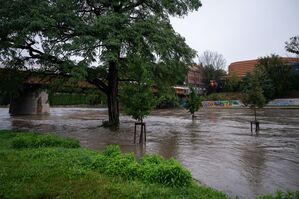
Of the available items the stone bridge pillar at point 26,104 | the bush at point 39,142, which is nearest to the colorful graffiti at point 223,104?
the stone bridge pillar at point 26,104

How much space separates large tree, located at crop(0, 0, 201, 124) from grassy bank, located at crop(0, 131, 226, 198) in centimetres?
1260

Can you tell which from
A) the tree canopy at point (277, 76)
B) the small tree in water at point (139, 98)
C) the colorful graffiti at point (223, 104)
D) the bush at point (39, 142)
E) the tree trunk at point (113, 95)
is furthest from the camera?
the colorful graffiti at point (223, 104)

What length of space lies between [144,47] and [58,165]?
16.5m

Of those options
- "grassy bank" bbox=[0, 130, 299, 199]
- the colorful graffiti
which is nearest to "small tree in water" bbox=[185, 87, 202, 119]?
"grassy bank" bbox=[0, 130, 299, 199]

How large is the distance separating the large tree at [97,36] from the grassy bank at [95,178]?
41.3ft

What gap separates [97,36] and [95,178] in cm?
1660

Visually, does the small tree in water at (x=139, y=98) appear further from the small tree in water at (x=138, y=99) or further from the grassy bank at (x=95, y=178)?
the grassy bank at (x=95, y=178)

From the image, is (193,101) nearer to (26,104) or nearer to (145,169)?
(26,104)

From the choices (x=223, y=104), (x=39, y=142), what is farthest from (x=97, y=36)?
(x=223, y=104)

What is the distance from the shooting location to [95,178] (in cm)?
764

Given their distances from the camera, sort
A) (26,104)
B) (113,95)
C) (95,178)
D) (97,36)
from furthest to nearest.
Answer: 1. (26,104)
2. (113,95)
3. (97,36)
4. (95,178)

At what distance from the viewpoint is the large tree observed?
22.0m

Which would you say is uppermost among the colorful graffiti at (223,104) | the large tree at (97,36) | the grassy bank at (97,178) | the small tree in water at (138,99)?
the large tree at (97,36)

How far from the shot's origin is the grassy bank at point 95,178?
21.4 feet
